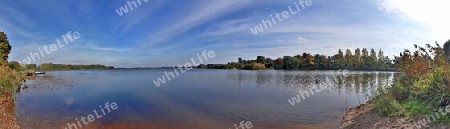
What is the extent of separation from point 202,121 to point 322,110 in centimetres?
505

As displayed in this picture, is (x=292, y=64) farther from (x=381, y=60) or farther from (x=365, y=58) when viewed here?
(x=381, y=60)

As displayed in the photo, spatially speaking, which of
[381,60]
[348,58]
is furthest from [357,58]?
[381,60]

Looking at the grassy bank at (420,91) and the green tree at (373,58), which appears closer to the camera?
the grassy bank at (420,91)

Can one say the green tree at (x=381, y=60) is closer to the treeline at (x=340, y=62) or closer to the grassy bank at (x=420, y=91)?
the treeline at (x=340, y=62)

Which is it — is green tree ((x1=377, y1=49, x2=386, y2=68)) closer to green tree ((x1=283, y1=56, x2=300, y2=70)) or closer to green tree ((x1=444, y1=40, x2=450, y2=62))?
green tree ((x1=283, y1=56, x2=300, y2=70))

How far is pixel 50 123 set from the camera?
9.76m

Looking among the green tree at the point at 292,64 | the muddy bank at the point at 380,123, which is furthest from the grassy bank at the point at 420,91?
the green tree at the point at 292,64

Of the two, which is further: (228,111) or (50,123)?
(228,111)

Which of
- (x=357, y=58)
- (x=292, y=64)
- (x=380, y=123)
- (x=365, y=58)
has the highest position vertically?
(x=357, y=58)

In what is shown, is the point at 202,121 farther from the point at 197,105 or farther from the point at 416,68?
the point at 416,68

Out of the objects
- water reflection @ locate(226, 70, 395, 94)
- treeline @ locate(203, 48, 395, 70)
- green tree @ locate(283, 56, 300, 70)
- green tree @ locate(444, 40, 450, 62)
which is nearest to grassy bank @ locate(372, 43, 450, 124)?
green tree @ locate(444, 40, 450, 62)

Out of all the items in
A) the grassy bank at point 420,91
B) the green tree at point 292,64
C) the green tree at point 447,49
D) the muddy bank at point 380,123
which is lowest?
the muddy bank at point 380,123

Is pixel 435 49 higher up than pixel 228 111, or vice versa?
pixel 435 49

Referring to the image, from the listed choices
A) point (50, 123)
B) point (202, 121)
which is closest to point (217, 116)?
point (202, 121)
